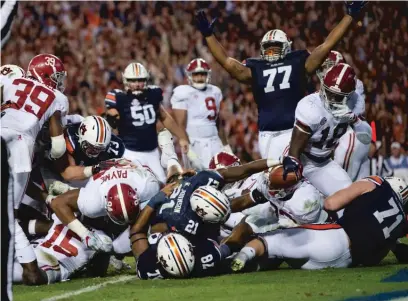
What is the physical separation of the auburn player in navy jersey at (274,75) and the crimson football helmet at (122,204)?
2.05 meters

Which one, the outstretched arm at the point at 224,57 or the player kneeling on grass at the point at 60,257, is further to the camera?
the outstretched arm at the point at 224,57

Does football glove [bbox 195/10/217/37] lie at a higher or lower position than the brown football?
higher

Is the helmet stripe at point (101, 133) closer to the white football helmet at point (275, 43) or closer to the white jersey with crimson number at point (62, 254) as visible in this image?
the white jersey with crimson number at point (62, 254)

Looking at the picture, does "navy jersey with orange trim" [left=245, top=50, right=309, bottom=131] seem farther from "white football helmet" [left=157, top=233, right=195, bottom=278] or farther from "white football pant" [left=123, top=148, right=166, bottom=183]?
"white football helmet" [left=157, top=233, right=195, bottom=278]

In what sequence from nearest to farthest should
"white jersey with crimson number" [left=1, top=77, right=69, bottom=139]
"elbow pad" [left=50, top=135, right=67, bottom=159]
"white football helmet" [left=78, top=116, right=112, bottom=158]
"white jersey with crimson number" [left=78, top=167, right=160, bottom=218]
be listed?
"white jersey with crimson number" [left=78, top=167, right=160, bottom=218], "white jersey with crimson number" [left=1, top=77, right=69, bottom=139], "elbow pad" [left=50, top=135, right=67, bottom=159], "white football helmet" [left=78, top=116, right=112, bottom=158]

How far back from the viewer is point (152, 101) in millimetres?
9352

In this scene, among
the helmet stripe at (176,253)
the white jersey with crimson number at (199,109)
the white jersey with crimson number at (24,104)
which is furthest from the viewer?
the white jersey with crimson number at (199,109)

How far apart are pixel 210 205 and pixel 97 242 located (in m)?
0.78

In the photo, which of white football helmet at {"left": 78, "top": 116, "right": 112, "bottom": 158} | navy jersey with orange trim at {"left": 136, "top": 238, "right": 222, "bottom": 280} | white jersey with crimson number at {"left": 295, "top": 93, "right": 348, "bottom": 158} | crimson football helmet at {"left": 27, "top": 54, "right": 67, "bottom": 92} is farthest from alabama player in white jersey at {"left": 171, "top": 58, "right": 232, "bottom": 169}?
navy jersey with orange trim at {"left": 136, "top": 238, "right": 222, "bottom": 280}

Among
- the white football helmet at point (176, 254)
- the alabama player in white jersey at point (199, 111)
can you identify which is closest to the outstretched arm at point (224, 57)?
the alabama player in white jersey at point (199, 111)

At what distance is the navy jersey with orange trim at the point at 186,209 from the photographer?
6059mm

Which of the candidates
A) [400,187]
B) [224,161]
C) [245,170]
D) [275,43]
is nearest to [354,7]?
[275,43]

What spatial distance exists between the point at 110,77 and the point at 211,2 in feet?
6.67

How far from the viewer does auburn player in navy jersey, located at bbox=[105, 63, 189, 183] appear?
925 cm
